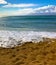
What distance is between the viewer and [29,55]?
4664 millimetres

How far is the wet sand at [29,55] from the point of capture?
4.25 meters

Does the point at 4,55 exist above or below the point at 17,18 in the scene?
above

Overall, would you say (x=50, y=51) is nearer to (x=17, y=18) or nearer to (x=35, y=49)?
(x=35, y=49)

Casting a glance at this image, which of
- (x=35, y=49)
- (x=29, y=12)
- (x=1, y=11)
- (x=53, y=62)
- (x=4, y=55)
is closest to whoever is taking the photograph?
(x=53, y=62)

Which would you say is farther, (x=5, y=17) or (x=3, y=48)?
(x=5, y=17)

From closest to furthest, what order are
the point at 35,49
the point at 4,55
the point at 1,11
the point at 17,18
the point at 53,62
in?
the point at 53,62 → the point at 4,55 → the point at 35,49 → the point at 1,11 → the point at 17,18

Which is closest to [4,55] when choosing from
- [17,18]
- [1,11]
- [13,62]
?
[13,62]

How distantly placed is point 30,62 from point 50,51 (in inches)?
29.4

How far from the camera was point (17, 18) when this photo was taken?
15.4 meters

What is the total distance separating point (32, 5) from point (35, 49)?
7999mm

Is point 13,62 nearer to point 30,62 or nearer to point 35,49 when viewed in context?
point 30,62

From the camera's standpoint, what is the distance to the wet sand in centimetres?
425

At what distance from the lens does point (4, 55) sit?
4770 millimetres

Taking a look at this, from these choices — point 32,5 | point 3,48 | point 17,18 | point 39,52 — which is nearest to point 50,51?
point 39,52
